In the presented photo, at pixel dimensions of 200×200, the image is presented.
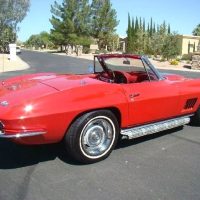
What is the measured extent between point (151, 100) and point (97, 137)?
1.00 m

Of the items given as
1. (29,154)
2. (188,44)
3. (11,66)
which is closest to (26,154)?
(29,154)

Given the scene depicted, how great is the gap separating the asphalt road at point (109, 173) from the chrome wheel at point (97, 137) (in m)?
0.16

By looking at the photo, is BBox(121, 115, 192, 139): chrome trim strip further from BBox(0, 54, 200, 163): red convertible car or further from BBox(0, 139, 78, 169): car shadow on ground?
BBox(0, 139, 78, 169): car shadow on ground

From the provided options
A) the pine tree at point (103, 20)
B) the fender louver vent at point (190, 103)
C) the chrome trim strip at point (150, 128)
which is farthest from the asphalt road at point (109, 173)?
the pine tree at point (103, 20)

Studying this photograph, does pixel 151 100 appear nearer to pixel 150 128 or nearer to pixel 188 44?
pixel 150 128

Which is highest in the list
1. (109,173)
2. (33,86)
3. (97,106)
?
(33,86)

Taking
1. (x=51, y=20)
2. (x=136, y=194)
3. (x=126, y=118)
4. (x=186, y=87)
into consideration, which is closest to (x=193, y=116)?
(x=186, y=87)

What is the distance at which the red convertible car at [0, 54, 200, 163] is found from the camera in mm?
3945

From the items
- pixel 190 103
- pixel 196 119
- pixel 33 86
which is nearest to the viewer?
pixel 33 86

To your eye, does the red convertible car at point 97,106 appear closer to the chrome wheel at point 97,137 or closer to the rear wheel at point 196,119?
the chrome wheel at point 97,137

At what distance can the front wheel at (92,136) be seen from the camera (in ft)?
13.8

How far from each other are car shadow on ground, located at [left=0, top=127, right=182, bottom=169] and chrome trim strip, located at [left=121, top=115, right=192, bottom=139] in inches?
14.6

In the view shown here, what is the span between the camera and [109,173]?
164 inches

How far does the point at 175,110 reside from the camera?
17.9 ft
